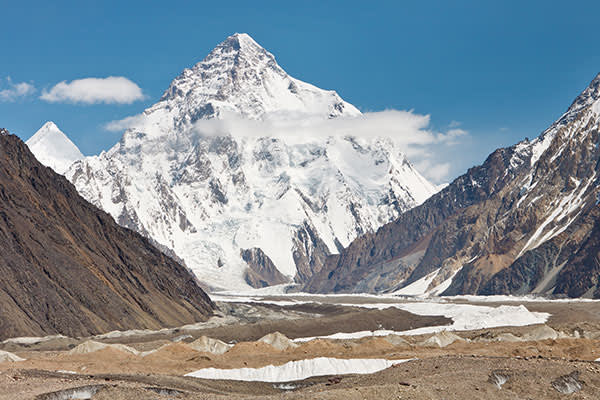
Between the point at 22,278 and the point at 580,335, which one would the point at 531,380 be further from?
the point at 22,278

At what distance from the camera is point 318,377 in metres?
67.9

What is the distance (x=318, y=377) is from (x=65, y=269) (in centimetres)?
8059

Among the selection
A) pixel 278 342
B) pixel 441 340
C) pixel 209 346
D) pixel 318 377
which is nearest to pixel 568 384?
pixel 318 377

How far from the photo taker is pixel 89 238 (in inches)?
6535

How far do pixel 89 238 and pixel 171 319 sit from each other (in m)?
24.0

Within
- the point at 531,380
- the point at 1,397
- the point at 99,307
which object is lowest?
the point at 531,380

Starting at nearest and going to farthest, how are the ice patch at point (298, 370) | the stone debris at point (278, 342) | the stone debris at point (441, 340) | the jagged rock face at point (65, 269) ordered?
the ice patch at point (298, 370)
the stone debris at point (441, 340)
the stone debris at point (278, 342)
the jagged rock face at point (65, 269)

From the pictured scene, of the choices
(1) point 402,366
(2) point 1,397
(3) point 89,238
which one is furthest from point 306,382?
(3) point 89,238

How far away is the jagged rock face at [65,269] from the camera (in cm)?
12112

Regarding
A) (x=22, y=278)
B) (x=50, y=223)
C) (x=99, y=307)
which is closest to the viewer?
(x=22, y=278)

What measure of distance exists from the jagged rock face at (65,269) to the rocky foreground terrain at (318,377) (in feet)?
28.4

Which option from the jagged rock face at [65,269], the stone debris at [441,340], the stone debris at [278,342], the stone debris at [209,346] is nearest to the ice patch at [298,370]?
the stone debris at [209,346]

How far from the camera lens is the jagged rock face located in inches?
4769

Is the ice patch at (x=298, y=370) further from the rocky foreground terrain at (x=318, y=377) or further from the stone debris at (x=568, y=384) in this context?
the stone debris at (x=568, y=384)
